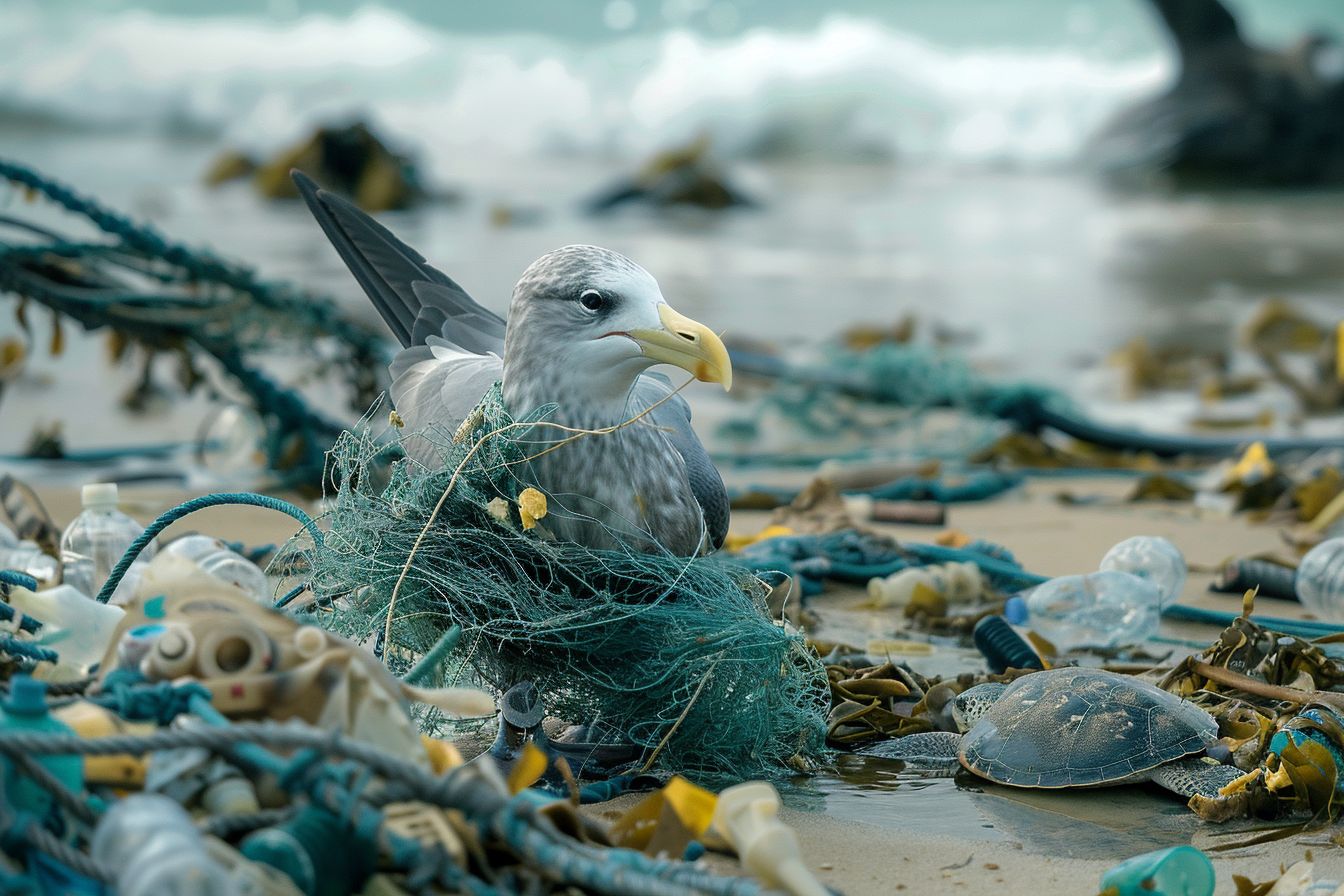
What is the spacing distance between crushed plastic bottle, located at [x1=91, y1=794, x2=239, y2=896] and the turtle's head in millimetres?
1728

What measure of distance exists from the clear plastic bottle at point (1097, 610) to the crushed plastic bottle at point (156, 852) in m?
2.53

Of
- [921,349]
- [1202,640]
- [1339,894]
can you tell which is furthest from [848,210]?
[1339,894]

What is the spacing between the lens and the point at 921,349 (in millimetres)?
7344

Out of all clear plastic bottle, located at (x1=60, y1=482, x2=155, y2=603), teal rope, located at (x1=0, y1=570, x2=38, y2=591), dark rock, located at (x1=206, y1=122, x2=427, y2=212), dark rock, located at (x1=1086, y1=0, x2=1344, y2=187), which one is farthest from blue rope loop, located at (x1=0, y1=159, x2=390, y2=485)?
dark rock, located at (x1=1086, y1=0, x2=1344, y2=187)

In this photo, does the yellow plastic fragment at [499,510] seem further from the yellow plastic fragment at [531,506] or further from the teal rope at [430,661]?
the teal rope at [430,661]

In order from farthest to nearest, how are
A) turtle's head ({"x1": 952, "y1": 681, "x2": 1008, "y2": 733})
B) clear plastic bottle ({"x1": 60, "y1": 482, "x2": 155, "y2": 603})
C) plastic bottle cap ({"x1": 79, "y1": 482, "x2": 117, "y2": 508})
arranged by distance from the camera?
clear plastic bottle ({"x1": 60, "y1": 482, "x2": 155, "y2": 603})
plastic bottle cap ({"x1": 79, "y1": 482, "x2": 117, "y2": 508})
turtle's head ({"x1": 952, "y1": 681, "x2": 1008, "y2": 733})

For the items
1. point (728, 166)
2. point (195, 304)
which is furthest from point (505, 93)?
point (195, 304)

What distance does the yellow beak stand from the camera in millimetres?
2547

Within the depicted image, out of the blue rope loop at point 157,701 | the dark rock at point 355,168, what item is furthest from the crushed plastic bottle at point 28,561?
the dark rock at point 355,168

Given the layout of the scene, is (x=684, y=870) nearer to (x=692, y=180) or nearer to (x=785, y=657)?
(x=785, y=657)

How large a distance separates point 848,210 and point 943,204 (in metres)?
2.14

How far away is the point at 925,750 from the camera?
9.21ft

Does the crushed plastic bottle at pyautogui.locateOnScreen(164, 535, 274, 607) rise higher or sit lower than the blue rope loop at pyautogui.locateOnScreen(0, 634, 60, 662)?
lower

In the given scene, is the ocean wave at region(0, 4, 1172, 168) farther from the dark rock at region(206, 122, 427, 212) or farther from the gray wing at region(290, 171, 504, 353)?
the gray wing at region(290, 171, 504, 353)
